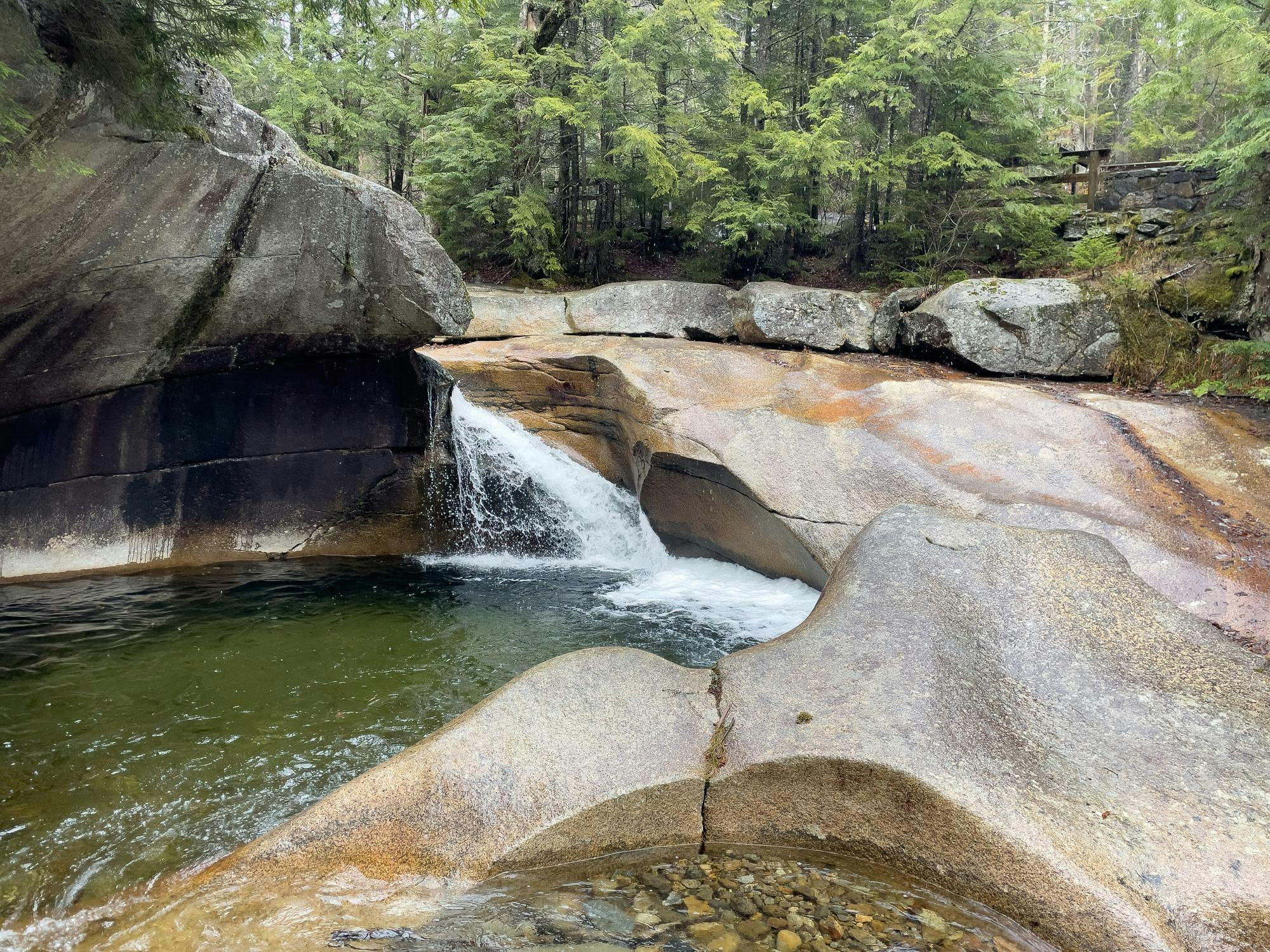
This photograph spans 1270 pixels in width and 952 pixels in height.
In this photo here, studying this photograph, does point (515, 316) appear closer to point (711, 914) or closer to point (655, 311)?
point (655, 311)

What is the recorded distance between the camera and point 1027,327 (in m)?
11.1

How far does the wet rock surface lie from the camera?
3.20 m

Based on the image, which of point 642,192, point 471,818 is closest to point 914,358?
point 642,192

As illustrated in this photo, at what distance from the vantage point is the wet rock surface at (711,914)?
3.20 meters

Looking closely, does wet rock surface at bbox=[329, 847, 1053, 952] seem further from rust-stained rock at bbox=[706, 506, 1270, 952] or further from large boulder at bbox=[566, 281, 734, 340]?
large boulder at bbox=[566, 281, 734, 340]

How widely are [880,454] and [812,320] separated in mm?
5643

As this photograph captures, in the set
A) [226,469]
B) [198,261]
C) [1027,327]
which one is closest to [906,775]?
[198,261]

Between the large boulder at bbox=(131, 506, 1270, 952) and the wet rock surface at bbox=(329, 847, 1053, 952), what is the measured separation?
0.42ft

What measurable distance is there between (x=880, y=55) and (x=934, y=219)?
9.67 ft

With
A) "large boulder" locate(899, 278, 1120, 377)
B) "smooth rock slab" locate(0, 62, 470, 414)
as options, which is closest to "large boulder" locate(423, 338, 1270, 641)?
"large boulder" locate(899, 278, 1120, 377)

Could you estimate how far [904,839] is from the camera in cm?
369

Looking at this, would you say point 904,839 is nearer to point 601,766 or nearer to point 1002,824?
point 1002,824

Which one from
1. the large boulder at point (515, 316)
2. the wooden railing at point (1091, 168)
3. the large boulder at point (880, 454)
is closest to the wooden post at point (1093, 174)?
the wooden railing at point (1091, 168)

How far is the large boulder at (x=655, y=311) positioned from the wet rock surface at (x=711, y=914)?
10.8 m
